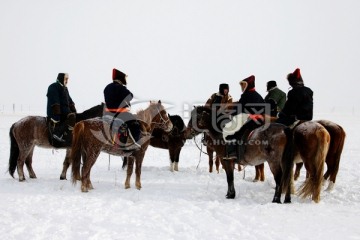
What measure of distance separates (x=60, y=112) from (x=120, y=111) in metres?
2.22

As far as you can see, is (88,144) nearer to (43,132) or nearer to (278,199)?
(43,132)

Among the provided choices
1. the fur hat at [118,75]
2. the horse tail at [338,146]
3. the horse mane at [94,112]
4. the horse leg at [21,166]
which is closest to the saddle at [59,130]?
the horse mane at [94,112]

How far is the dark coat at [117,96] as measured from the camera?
8445mm

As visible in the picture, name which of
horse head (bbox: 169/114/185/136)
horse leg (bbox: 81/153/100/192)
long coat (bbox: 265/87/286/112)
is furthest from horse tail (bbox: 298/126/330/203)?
horse head (bbox: 169/114/185/136)

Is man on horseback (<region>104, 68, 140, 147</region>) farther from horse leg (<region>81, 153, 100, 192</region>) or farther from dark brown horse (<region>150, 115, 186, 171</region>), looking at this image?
dark brown horse (<region>150, 115, 186, 171</region>)

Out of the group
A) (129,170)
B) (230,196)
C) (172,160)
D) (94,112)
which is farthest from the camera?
(172,160)

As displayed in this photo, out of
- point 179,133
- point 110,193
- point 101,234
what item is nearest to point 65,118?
point 110,193

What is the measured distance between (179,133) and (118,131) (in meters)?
4.91

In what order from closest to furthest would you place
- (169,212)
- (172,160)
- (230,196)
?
(169,212)
(230,196)
(172,160)

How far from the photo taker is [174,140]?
1284cm

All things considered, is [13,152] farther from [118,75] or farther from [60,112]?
[118,75]

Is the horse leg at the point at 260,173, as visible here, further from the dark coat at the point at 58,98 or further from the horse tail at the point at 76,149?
the dark coat at the point at 58,98

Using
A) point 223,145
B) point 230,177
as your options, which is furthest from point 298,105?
point 230,177

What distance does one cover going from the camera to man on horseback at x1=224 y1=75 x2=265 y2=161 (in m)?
8.10
